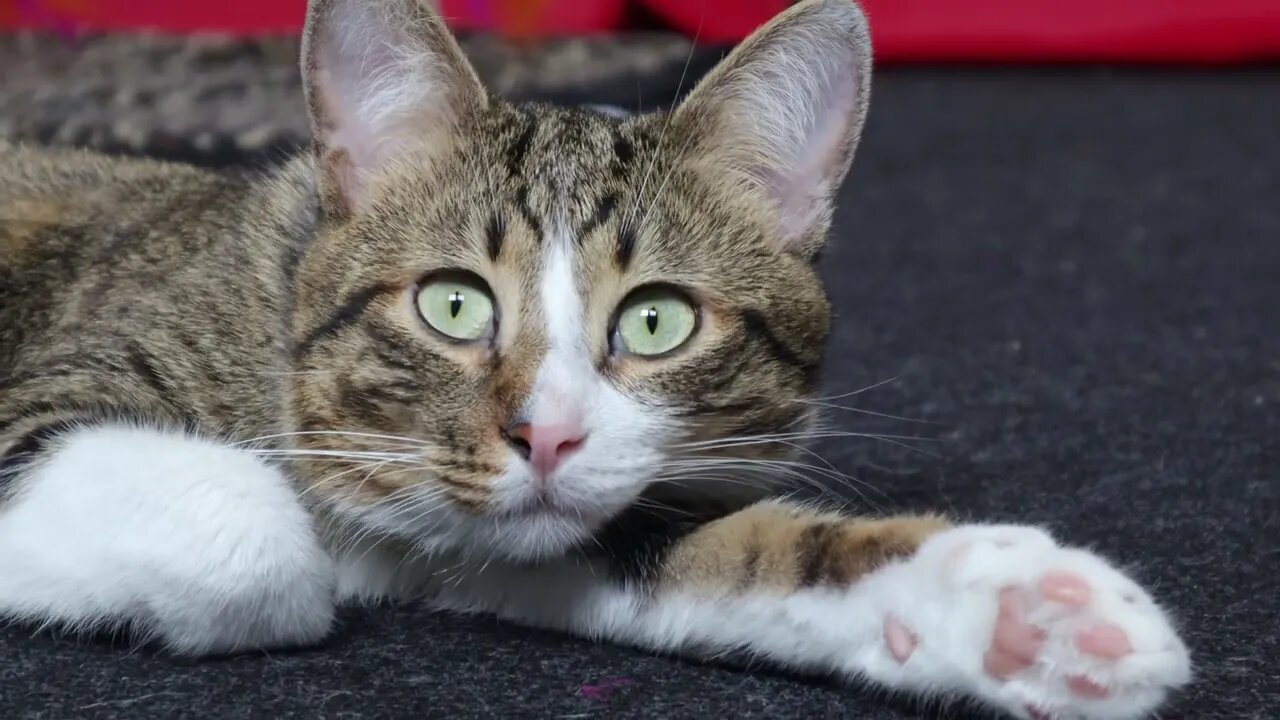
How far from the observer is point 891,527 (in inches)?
39.8

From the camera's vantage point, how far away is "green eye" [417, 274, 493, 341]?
3.38 ft

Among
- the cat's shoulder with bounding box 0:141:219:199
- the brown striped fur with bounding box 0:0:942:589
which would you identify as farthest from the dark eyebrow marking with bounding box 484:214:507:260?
the cat's shoulder with bounding box 0:141:219:199

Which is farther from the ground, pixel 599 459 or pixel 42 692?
pixel 599 459

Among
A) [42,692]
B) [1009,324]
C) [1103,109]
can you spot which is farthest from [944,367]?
[1103,109]

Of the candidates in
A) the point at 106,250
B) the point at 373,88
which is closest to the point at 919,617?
the point at 373,88

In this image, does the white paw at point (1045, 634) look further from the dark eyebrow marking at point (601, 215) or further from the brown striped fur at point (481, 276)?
the dark eyebrow marking at point (601, 215)

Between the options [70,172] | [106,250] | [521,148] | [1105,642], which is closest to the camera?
[1105,642]

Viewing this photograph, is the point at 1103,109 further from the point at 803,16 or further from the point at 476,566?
the point at 476,566

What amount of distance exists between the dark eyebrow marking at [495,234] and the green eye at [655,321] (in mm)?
110

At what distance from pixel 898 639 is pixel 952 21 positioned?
2878mm

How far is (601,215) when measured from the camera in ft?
3.55

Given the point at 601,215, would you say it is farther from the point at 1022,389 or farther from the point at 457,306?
the point at 1022,389

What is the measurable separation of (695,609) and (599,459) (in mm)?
185

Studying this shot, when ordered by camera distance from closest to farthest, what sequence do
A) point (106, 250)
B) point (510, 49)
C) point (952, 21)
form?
point (106, 250)
point (510, 49)
point (952, 21)
